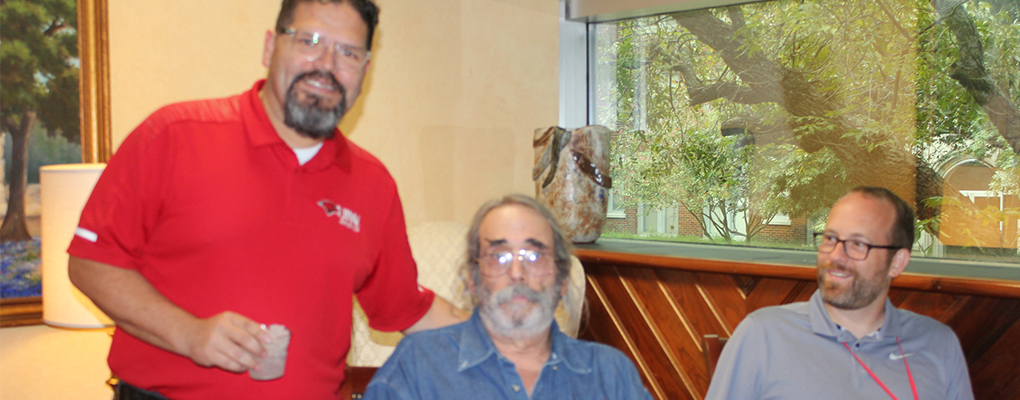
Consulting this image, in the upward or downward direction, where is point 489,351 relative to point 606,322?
upward

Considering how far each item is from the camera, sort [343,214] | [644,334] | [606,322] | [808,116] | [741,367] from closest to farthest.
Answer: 1. [343,214]
2. [741,367]
3. [644,334]
4. [606,322]
5. [808,116]

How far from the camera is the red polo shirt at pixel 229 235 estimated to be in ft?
4.49

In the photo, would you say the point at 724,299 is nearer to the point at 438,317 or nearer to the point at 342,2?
the point at 438,317

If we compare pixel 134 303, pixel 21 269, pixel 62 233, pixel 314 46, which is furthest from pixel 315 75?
pixel 21 269

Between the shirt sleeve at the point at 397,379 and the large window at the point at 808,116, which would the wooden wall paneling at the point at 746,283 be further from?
the shirt sleeve at the point at 397,379

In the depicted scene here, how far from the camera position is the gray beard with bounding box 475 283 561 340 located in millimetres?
1638

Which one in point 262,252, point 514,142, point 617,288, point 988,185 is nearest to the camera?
point 262,252

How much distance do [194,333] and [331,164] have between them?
1.67 ft

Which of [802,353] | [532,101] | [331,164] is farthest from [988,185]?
Answer: [331,164]

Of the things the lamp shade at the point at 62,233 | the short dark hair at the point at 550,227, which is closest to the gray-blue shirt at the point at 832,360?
the short dark hair at the point at 550,227

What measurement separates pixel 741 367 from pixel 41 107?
2.22 meters

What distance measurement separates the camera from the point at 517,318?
1.64m

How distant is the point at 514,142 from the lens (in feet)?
11.8

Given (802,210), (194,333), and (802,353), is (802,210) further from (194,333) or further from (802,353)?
(194,333)
